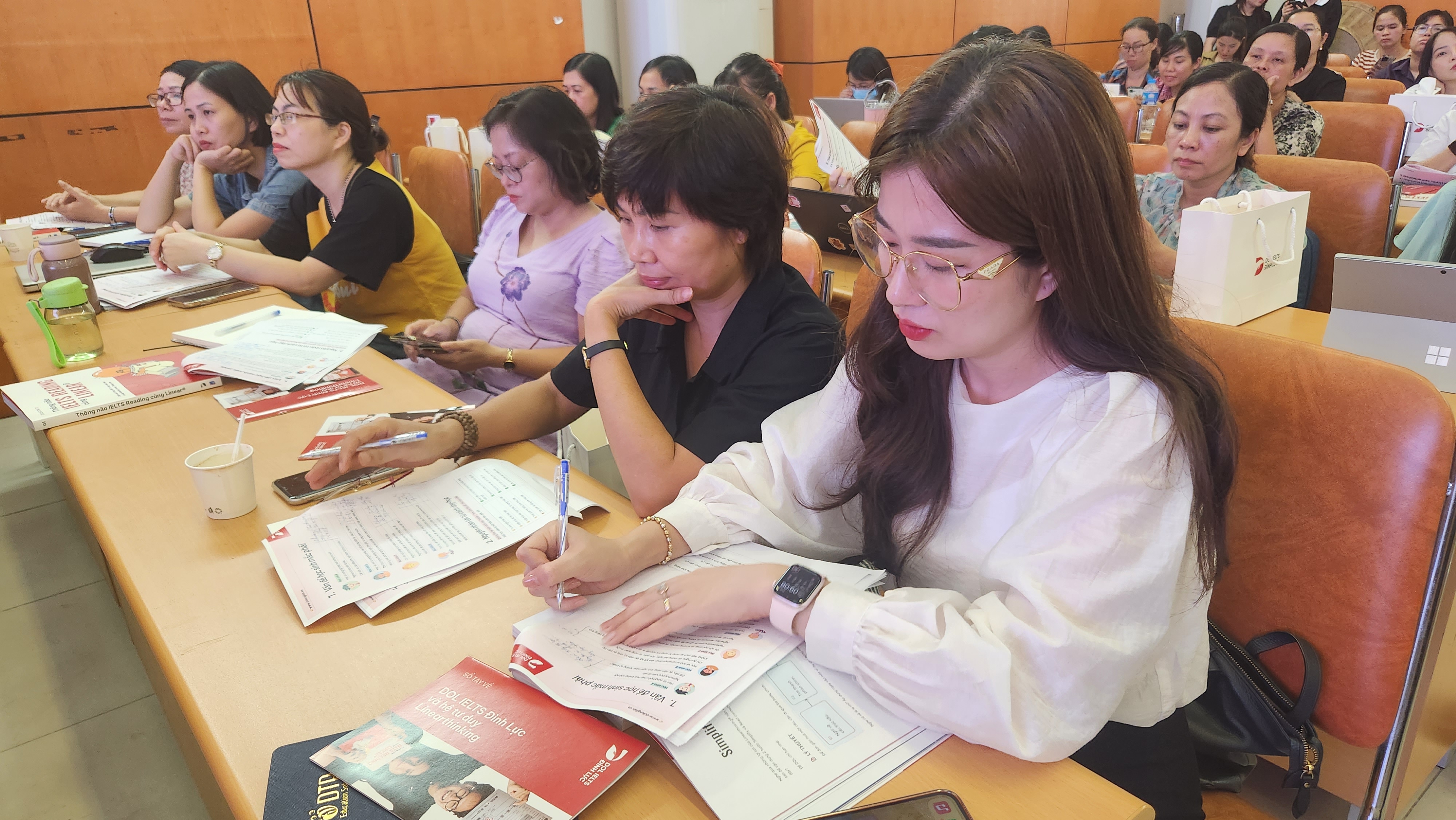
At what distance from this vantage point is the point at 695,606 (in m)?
0.90

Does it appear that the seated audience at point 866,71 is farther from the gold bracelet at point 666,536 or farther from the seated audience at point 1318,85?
the gold bracelet at point 666,536

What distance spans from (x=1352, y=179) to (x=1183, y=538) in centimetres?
196

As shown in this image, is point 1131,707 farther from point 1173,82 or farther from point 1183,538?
point 1173,82

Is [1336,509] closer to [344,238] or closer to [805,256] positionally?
[805,256]

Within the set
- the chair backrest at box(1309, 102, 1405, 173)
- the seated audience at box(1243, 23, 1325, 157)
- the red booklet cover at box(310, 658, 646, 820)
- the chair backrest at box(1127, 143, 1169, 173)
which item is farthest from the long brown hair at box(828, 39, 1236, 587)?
the chair backrest at box(1309, 102, 1405, 173)

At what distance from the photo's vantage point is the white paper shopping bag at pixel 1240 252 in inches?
74.0

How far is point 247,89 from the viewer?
2836 millimetres

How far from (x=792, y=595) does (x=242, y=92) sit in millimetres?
2784

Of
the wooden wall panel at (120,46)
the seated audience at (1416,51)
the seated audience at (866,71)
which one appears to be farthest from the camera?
the seated audience at (1416,51)

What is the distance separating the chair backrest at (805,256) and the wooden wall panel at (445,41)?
403cm

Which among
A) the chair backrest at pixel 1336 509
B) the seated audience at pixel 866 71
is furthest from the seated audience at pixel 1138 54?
the chair backrest at pixel 1336 509

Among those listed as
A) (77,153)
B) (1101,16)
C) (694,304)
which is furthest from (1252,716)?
(1101,16)

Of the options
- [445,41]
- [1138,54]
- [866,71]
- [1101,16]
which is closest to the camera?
[445,41]

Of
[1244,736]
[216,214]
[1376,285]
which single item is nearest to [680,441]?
[1244,736]
